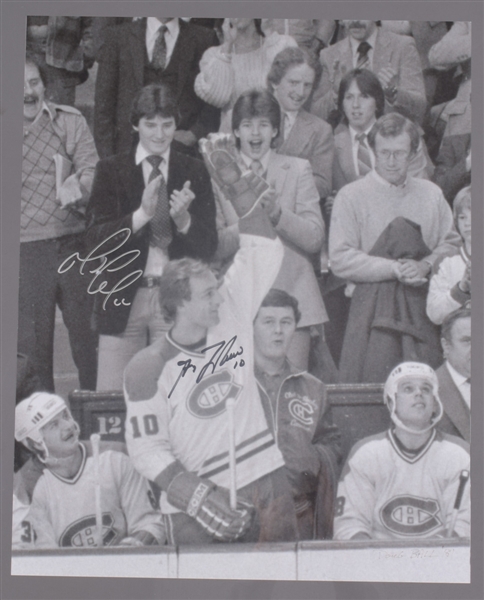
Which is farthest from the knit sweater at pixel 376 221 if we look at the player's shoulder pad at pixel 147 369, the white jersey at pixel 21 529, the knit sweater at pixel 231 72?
the white jersey at pixel 21 529

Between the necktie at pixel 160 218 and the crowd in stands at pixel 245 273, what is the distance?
0.01 metres

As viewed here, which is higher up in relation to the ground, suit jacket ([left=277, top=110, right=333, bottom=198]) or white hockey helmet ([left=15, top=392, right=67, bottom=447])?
suit jacket ([left=277, top=110, right=333, bottom=198])

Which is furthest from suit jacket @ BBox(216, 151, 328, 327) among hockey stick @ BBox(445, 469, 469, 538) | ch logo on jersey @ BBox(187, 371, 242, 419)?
hockey stick @ BBox(445, 469, 469, 538)

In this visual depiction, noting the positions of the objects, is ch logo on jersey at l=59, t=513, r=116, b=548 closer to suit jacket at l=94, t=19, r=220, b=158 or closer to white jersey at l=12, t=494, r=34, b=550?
white jersey at l=12, t=494, r=34, b=550

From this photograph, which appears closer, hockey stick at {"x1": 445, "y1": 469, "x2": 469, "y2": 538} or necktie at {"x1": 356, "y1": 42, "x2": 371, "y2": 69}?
hockey stick at {"x1": 445, "y1": 469, "x2": 469, "y2": 538}

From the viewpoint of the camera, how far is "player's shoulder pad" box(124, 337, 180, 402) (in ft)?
12.6

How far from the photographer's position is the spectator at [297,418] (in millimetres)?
3824

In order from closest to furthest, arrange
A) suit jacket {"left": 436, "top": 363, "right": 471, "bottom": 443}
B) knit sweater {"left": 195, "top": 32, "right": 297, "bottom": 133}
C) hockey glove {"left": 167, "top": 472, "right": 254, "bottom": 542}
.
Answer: hockey glove {"left": 167, "top": 472, "right": 254, "bottom": 542}
suit jacket {"left": 436, "top": 363, "right": 471, "bottom": 443}
knit sweater {"left": 195, "top": 32, "right": 297, "bottom": 133}

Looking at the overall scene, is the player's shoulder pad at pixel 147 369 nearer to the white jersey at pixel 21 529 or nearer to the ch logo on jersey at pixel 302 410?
the ch logo on jersey at pixel 302 410

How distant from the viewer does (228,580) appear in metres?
3.77

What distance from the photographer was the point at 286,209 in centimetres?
396

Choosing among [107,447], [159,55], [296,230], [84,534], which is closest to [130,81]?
[159,55]

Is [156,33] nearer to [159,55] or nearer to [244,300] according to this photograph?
[159,55]
